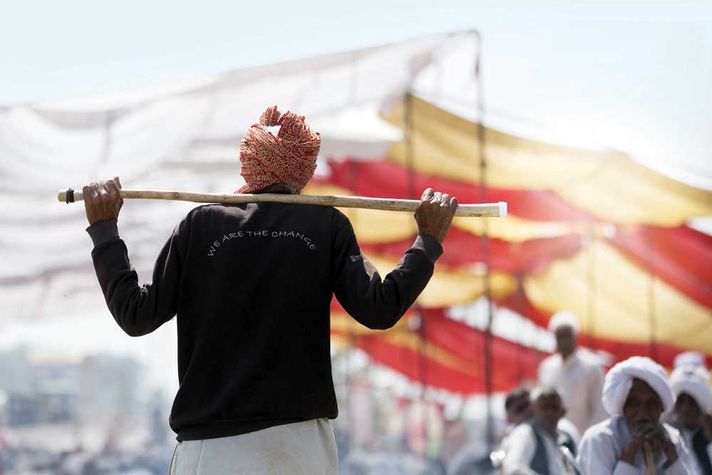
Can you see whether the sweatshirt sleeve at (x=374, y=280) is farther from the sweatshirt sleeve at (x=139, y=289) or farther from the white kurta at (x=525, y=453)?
the white kurta at (x=525, y=453)

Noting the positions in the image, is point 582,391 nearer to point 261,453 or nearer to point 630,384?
point 630,384

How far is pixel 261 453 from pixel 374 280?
1.61 ft

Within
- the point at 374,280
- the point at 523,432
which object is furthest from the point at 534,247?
the point at 374,280

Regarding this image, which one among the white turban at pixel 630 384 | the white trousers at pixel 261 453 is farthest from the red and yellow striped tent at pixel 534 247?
the white trousers at pixel 261 453

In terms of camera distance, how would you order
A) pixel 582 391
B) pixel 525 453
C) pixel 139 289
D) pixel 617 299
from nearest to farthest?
pixel 139 289
pixel 525 453
pixel 582 391
pixel 617 299

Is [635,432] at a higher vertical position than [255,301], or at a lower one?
lower

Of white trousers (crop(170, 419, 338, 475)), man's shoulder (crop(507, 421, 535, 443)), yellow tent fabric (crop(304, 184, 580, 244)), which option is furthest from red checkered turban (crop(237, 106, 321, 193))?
yellow tent fabric (crop(304, 184, 580, 244))

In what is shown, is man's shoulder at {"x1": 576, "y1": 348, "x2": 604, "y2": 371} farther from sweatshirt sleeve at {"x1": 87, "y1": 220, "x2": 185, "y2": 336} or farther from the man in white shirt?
sweatshirt sleeve at {"x1": 87, "y1": 220, "x2": 185, "y2": 336}

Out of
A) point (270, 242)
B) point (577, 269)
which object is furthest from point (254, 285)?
point (577, 269)

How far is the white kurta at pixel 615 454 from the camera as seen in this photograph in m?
5.71

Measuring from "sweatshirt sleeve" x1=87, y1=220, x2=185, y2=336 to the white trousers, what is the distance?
0.33 meters

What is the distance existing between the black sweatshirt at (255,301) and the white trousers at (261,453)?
22 millimetres

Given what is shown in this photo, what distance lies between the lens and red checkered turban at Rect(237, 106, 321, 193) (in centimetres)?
331

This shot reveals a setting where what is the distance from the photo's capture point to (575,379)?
9.12 meters
